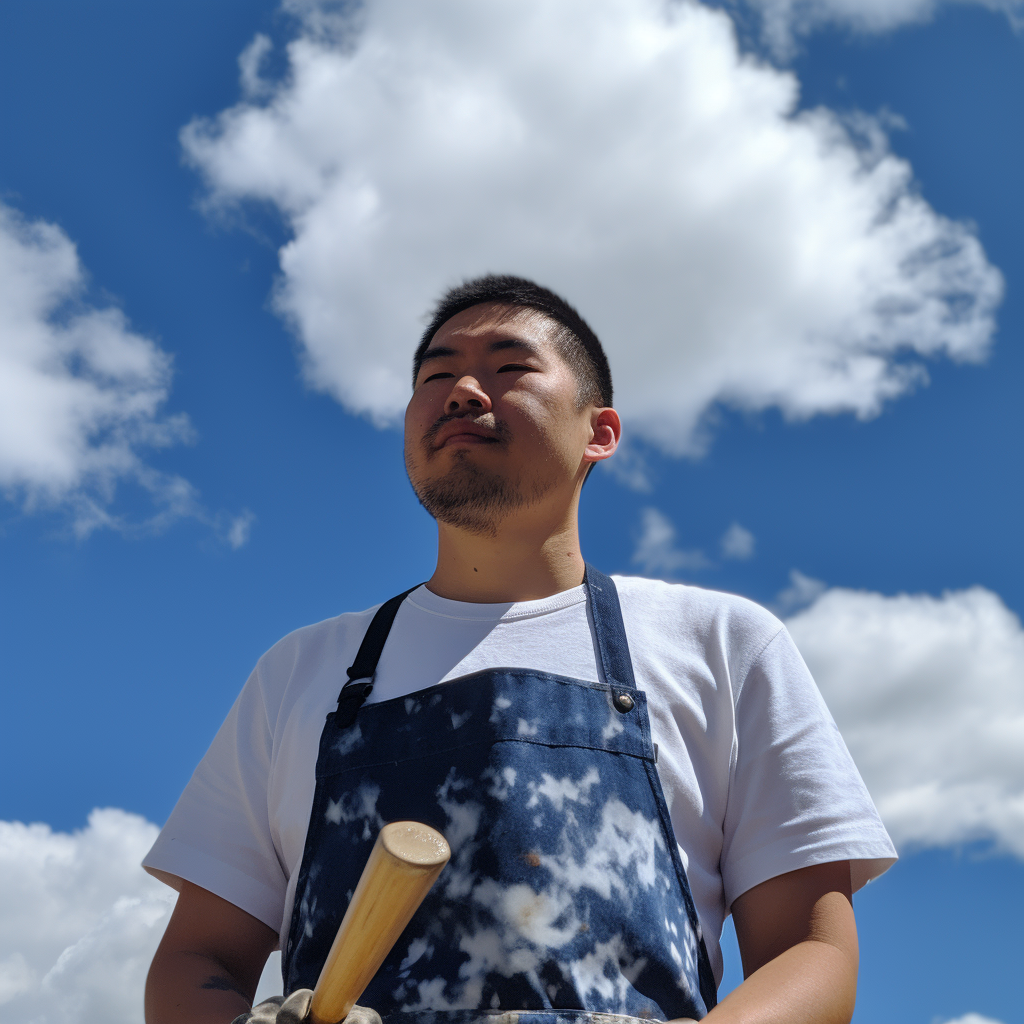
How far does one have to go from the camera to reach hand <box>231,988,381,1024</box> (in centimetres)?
174

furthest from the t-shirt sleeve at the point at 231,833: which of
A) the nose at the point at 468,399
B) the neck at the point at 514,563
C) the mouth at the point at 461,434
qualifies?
the nose at the point at 468,399

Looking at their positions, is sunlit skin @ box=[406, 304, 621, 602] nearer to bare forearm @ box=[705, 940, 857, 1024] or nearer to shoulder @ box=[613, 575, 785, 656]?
shoulder @ box=[613, 575, 785, 656]

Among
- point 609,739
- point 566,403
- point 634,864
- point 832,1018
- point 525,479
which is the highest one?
point 566,403

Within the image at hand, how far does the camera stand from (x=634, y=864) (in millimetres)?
2156

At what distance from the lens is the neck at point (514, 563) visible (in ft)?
9.46

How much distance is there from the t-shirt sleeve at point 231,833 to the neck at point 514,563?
73cm

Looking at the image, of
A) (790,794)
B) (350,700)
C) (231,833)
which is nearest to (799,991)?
(790,794)

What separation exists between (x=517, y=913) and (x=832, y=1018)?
722mm

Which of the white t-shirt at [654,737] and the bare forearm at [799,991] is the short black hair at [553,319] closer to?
the white t-shirt at [654,737]

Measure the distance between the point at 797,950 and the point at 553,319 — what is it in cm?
215

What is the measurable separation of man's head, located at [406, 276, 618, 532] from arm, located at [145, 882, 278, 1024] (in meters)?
1.29

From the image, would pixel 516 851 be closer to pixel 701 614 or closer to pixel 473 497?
pixel 701 614

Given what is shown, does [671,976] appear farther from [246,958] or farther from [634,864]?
[246,958]

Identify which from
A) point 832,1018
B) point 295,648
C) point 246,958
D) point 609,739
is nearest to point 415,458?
point 295,648
